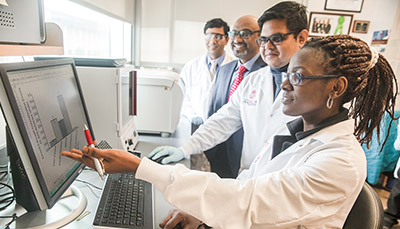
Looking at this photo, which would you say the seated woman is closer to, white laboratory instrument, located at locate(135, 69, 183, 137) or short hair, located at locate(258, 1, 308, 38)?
short hair, located at locate(258, 1, 308, 38)

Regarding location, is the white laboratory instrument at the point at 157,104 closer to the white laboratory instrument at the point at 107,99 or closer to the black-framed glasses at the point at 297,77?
the white laboratory instrument at the point at 107,99

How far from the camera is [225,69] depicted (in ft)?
6.81

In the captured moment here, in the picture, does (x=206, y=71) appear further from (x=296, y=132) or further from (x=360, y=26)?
(x=360, y=26)

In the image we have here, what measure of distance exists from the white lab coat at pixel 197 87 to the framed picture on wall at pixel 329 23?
1.48 m

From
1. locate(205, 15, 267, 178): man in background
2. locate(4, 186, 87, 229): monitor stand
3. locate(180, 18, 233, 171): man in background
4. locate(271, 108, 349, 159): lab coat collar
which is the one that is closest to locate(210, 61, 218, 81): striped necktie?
locate(180, 18, 233, 171): man in background

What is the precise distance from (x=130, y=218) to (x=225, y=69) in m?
1.55

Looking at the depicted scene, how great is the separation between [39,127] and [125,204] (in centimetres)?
34

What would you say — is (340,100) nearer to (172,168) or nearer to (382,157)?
(172,168)

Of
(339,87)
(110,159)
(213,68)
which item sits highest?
(339,87)

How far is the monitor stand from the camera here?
69 cm

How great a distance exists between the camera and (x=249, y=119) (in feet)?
4.65

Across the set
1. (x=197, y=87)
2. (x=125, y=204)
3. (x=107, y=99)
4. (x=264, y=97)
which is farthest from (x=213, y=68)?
(x=125, y=204)

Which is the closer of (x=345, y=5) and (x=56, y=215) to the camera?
(x=56, y=215)

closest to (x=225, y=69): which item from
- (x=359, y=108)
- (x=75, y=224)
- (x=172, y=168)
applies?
(x=359, y=108)
